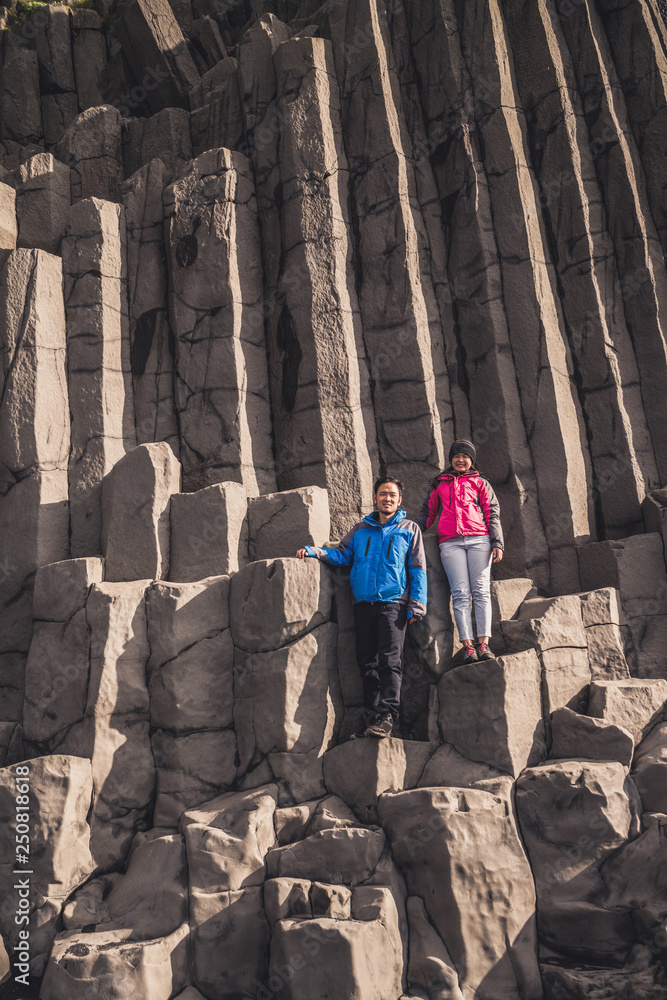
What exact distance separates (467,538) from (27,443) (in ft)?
15.0

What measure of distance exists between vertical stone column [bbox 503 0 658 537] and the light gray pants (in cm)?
225

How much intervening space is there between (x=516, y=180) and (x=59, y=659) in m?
6.68

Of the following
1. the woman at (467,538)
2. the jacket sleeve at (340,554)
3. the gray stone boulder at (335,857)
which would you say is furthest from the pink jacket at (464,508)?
the gray stone boulder at (335,857)

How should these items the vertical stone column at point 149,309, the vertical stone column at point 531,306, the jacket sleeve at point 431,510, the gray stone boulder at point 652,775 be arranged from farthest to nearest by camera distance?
the vertical stone column at point 149,309, the vertical stone column at point 531,306, the jacket sleeve at point 431,510, the gray stone boulder at point 652,775

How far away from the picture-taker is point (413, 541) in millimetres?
5754

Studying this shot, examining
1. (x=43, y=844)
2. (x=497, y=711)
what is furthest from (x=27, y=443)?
(x=497, y=711)

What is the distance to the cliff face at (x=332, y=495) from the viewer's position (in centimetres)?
477

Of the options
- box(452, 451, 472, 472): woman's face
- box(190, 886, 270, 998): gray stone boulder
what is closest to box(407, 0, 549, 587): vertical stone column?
box(452, 451, 472, 472): woman's face

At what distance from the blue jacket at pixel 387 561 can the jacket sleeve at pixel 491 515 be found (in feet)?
1.98

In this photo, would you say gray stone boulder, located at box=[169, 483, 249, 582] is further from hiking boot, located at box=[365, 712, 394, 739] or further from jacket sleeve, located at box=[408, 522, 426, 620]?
hiking boot, located at box=[365, 712, 394, 739]

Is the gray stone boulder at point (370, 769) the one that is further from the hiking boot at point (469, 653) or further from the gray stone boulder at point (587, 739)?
the gray stone boulder at point (587, 739)

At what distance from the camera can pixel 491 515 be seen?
601 centimetres

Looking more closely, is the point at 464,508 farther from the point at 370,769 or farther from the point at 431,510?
the point at 370,769

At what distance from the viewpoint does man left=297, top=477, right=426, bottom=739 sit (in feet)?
17.5
